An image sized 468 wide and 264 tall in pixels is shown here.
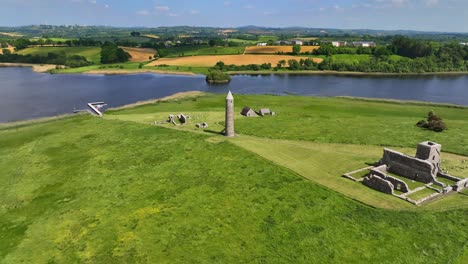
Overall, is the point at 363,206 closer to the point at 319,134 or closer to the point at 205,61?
the point at 319,134

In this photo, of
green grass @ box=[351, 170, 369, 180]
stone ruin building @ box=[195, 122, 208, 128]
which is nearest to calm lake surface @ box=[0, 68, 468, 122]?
stone ruin building @ box=[195, 122, 208, 128]

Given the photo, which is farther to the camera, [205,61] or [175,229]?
[205,61]

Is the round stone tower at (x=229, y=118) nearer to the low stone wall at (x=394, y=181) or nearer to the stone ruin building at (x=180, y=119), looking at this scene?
the stone ruin building at (x=180, y=119)

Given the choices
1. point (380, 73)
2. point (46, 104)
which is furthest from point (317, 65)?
point (46, 104)

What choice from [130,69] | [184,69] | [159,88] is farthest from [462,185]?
[130,69]

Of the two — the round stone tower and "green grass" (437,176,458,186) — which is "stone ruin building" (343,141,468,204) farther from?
the round stone tower

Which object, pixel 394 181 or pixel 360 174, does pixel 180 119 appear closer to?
pixel 360 174
